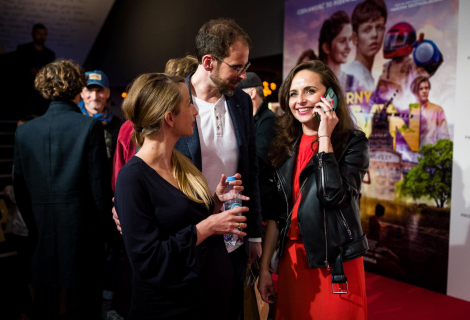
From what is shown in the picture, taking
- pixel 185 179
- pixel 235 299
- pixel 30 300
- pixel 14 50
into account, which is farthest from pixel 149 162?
pixel 14 50

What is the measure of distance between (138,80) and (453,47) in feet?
10.7

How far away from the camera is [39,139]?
2.49 meters

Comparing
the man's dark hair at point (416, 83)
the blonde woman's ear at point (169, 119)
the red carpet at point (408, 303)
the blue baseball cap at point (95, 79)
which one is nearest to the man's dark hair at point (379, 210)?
the red carpet at point (408, 303)

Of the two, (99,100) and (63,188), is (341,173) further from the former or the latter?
(99,100)

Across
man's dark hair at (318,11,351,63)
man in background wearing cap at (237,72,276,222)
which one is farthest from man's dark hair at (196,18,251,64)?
man's dark hair at (318,11,351,63)

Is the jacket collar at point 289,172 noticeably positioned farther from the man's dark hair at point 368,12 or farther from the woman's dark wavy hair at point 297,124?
the man's dark hair at point 368,12

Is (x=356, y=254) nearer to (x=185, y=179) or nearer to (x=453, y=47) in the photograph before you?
(x=185, y=179)

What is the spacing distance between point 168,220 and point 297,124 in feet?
3.19

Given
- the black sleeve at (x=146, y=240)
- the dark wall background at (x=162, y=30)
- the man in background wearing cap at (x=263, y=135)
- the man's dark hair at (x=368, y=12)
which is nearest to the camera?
the black sleeve at (x=146, y=240)

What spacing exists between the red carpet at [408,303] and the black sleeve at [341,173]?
78.8 inches

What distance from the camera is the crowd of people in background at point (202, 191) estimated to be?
143cm

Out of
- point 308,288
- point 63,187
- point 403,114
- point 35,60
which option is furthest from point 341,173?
point 35,60

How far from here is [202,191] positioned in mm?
1565

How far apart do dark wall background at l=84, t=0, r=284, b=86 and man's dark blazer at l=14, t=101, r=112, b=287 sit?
3.51m
